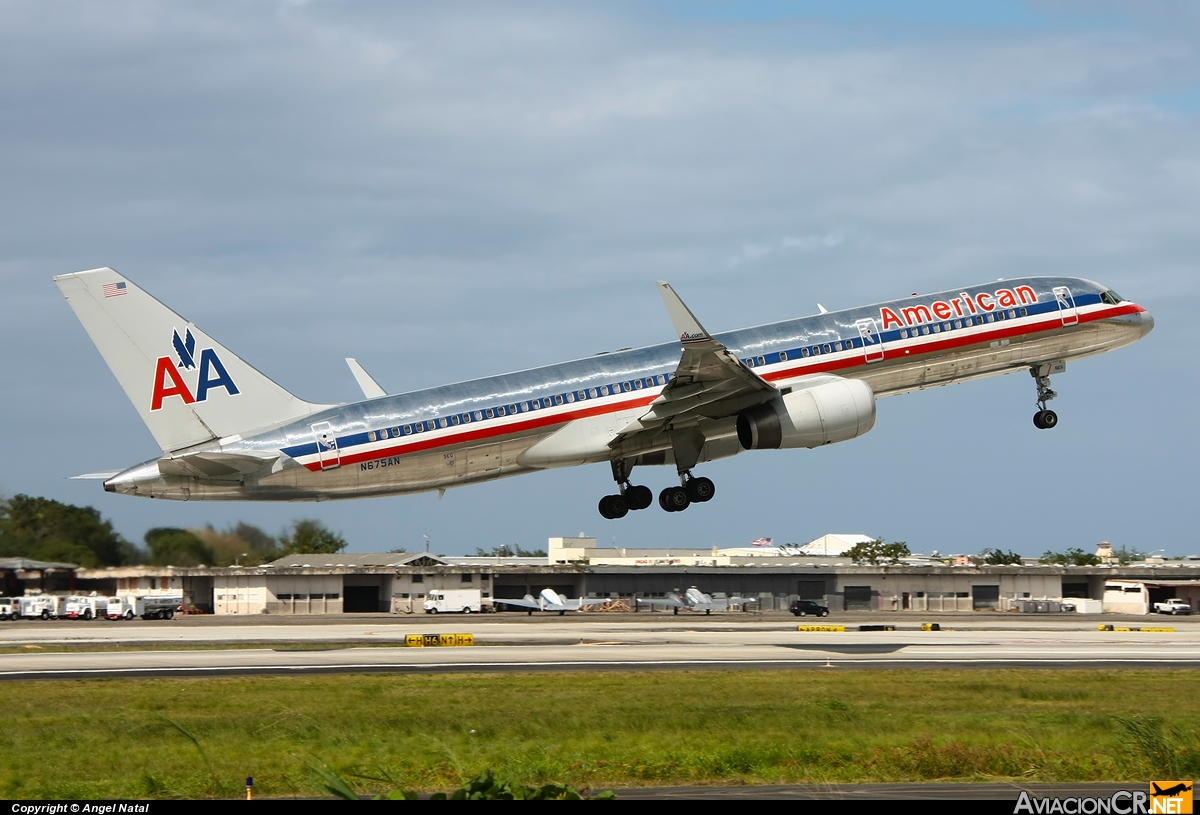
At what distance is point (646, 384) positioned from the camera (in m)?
45.7

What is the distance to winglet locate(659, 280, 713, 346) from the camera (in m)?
39.5

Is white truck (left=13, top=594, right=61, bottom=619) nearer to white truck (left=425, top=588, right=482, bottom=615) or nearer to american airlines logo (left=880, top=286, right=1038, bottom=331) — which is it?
white truck (left=425, top=588, right=482, bottom=615)

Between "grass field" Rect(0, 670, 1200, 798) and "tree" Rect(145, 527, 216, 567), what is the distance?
19.7 metres

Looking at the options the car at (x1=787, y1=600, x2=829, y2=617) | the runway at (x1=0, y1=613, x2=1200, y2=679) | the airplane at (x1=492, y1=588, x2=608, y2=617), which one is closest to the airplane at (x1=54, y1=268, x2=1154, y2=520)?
the runway at (x1=0, y1=613, x2=1200, y2=679)

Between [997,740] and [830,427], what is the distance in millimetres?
19380

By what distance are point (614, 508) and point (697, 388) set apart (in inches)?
296

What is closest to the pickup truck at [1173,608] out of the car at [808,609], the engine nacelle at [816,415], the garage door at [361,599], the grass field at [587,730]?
the car at [808,609]

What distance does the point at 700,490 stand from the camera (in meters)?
47.6

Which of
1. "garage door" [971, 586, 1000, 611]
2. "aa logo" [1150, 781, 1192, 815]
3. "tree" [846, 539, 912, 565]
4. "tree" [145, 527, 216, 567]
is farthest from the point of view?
"tree" [846, 539, 912, 565]

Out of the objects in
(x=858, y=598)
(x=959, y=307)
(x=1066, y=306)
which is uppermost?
(x=1066, y=306)

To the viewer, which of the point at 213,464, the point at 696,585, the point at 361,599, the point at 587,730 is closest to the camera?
the point at 587,730

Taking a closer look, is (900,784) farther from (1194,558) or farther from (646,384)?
(1194,558)

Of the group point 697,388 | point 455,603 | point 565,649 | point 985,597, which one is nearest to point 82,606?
point 455,603

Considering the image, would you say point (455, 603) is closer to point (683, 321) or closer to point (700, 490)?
point (700, 490)
